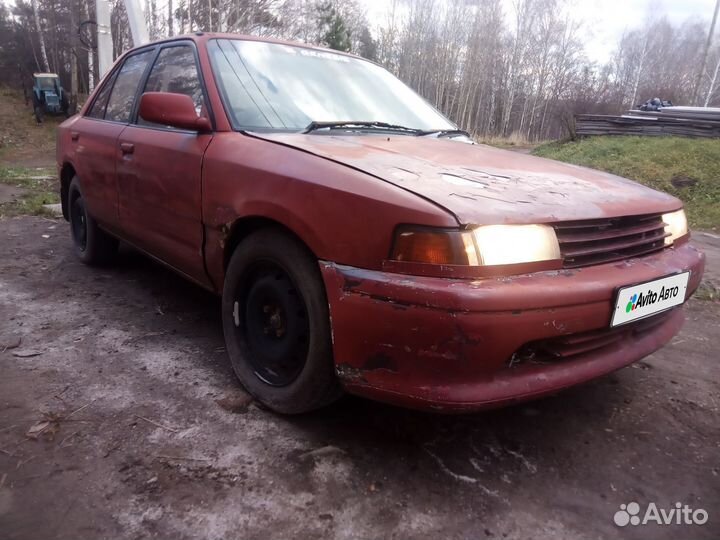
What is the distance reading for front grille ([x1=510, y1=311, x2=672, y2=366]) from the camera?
164 cm

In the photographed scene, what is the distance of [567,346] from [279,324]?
1.07 m

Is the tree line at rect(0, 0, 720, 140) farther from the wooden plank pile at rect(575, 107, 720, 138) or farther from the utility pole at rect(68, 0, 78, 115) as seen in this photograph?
the wooden plank pile at rect(575, 107, 720, 138)

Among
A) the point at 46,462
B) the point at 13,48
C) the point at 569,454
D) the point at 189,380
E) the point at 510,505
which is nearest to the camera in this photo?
the point at 510,505

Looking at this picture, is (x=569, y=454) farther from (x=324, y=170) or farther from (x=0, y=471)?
(x=0, y=471)

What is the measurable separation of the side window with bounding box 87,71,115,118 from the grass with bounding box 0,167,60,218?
2.63m

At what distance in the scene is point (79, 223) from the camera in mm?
4094

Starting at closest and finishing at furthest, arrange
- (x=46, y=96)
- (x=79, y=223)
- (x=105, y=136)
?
(x=105, y=136), (x=79, y=223), (x=46, y=96)

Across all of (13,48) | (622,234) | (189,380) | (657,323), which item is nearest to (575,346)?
(622,234)

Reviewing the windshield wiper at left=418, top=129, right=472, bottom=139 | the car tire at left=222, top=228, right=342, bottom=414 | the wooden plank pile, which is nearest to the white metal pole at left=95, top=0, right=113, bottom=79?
the windshield wiper at left=418, top=129, right=472, bottom=139

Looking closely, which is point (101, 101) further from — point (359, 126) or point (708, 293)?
point (708, 293)

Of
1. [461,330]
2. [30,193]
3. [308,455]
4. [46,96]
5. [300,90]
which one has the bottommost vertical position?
[30,193]

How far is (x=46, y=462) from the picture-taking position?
1.76 metres

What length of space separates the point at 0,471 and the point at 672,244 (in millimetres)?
2657

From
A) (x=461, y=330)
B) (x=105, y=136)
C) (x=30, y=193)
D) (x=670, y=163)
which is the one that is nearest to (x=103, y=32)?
(x=30, y=193)
